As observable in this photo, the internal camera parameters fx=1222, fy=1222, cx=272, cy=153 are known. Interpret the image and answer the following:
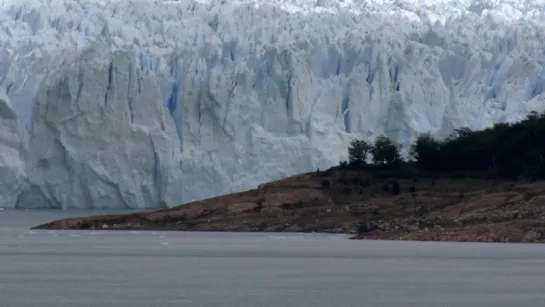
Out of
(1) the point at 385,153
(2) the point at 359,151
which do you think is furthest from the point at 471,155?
(2) the point at 359,151

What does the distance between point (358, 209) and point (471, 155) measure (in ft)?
31.5

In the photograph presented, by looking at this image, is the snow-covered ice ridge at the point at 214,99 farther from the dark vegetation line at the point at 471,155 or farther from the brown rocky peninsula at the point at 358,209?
the brown rocky peninsula at the point at 358,209

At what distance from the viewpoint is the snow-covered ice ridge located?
5419 centimetres

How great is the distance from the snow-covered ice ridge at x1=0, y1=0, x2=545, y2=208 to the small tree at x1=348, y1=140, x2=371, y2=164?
4.19 metres

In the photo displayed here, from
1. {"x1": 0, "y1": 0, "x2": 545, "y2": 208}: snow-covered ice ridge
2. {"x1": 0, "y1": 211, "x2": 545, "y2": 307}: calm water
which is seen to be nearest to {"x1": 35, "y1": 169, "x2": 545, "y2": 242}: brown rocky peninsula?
{"x1": 0, "y1": 211, "x2": 545, "y2": 307}: calm water

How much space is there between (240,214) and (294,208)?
1.93 m

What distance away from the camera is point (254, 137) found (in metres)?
54.2

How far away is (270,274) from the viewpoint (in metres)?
18.9

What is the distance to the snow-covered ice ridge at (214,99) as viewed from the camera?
54.2 metres

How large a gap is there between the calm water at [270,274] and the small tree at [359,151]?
1957cm

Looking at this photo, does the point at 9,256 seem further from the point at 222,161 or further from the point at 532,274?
the point at 222,161

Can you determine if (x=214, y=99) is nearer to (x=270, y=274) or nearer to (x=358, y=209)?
(x=358, y=209)

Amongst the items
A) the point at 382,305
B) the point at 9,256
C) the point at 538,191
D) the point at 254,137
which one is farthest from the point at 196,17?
the point at 382,305

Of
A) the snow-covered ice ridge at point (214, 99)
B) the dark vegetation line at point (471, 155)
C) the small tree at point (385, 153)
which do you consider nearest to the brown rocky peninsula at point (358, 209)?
the dark vegetation line at point (471, 155)
